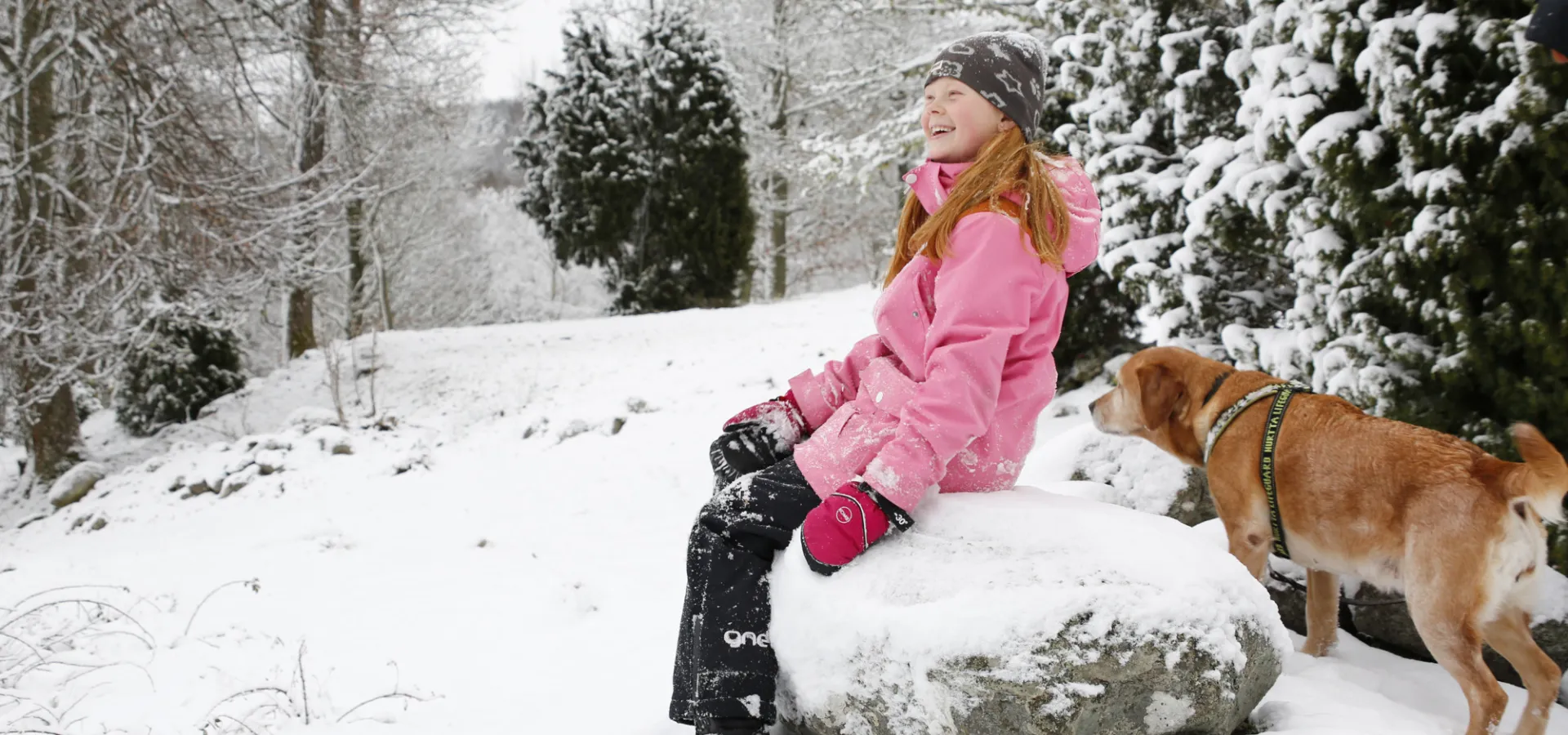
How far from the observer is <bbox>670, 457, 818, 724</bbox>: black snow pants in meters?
2.11

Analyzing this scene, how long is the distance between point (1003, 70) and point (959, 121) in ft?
0.55

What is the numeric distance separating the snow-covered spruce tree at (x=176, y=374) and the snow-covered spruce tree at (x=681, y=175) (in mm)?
6105

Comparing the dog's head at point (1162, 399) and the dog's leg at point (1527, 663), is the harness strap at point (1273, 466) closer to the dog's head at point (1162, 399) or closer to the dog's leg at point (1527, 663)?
the dog's head at point (1162, 399)

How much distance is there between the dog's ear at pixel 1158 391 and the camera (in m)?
3.60

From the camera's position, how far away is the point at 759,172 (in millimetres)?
21047

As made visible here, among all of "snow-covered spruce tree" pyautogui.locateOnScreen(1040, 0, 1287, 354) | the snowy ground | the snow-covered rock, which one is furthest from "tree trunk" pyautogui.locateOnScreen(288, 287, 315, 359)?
the snow-covered rock

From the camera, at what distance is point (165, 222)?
9.34m

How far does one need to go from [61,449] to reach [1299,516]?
12369mm

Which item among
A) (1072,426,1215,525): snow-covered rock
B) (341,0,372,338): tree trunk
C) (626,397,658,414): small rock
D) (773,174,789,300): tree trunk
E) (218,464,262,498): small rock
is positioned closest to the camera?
(1072,426,1215,525): snow-covered rock

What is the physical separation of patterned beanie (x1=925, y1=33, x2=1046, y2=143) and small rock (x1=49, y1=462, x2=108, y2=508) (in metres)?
10.7

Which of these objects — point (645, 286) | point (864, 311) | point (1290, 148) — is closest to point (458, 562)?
point (1290, 148)

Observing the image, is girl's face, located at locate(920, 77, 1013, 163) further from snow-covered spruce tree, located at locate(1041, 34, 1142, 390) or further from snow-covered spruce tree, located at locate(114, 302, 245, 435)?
snow-covered spruce tree, located at locate(114, 302, 245, 435)

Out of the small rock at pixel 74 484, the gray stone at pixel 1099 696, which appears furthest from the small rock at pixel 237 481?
the gray stone at pixel 1099 696

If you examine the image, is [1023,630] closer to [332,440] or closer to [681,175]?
[332,440]
